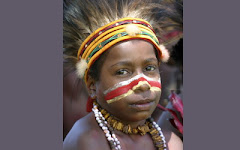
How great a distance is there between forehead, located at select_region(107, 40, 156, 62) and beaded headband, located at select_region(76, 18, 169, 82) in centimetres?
3

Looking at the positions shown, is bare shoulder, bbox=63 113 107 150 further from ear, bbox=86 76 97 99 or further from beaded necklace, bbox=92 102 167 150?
ear, bbox=86 76 97 99

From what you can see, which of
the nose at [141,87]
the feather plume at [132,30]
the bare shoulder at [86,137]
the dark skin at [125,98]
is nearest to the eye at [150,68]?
the dark skin at [125,98]

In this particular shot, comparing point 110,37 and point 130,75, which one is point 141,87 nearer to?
point 130,75

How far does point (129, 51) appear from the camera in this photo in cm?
283

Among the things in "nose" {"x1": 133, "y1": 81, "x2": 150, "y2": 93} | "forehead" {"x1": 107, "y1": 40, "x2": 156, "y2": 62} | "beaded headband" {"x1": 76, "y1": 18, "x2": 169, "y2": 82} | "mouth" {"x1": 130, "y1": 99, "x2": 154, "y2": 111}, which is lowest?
"mouth" {"x1": 130, "y1": 99, "x2": 154, "y2": 111}

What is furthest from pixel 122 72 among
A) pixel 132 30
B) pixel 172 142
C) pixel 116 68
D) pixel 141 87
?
pixel 172 142

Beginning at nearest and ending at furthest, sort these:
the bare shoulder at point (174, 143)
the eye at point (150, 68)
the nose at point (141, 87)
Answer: the nose at point (141, 87) → the eye at point (150, 68) → the bare shoulder at point (174, 143)

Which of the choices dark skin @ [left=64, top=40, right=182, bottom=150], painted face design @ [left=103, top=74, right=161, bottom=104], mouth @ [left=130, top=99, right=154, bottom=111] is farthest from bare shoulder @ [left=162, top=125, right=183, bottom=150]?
painted face design @ [left=103, top=74, right=161, bottom=104]

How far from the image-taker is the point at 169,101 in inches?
149

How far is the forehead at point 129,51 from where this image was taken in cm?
283

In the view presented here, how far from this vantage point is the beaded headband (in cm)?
286

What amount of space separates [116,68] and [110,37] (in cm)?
21

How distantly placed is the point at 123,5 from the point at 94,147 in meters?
0.99

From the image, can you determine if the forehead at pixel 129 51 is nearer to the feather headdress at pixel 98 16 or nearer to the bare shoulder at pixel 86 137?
the feather headdress at pixel 98 16
